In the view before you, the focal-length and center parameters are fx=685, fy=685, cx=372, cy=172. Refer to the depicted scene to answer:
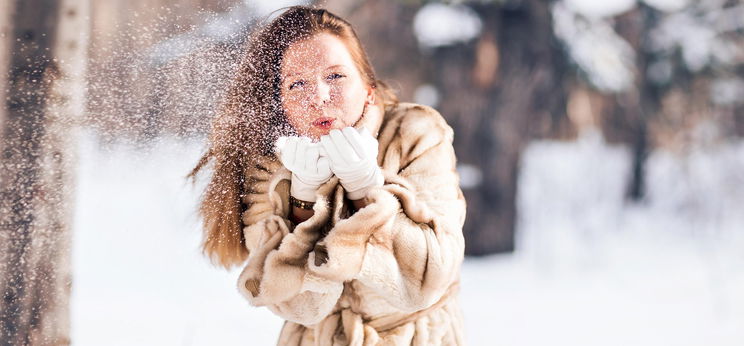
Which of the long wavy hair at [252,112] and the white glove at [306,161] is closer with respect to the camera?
the white glove at [306,161]

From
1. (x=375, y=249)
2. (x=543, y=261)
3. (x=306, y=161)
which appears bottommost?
(x=543, y=261)

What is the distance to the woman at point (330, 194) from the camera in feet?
3.72

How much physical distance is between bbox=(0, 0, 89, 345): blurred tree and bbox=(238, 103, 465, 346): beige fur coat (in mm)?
359

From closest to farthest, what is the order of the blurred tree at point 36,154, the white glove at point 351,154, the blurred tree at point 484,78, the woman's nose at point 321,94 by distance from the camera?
1. the white glove at point 351,154
2. the woman's nose at point 321,94
3. the blurred tree at point 36,154
4. the blurred tree at point 484,78

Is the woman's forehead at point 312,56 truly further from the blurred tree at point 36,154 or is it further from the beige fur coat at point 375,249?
the blurred tree at point 36,154

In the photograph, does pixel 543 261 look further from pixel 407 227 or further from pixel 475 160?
pixel 407 227

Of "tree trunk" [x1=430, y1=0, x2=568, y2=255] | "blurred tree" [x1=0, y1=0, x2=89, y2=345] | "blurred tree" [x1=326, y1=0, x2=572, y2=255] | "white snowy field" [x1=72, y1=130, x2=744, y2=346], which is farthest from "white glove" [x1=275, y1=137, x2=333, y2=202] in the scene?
"tree trunk" [x1=430, y1=0, x2=568, y2=255]

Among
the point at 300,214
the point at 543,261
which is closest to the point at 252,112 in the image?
the point at 300,214

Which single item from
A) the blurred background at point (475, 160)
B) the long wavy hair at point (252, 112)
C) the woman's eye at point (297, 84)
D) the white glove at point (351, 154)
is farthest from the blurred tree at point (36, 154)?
the white glove at point (351, 154)

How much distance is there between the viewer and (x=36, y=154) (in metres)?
1.29

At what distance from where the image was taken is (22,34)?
1.34m

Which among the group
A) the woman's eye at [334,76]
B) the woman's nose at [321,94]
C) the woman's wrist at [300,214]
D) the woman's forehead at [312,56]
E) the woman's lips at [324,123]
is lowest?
the woman's wrist at [300,214]

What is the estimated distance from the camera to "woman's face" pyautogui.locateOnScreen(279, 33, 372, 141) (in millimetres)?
1200

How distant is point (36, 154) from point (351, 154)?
2.09ft
